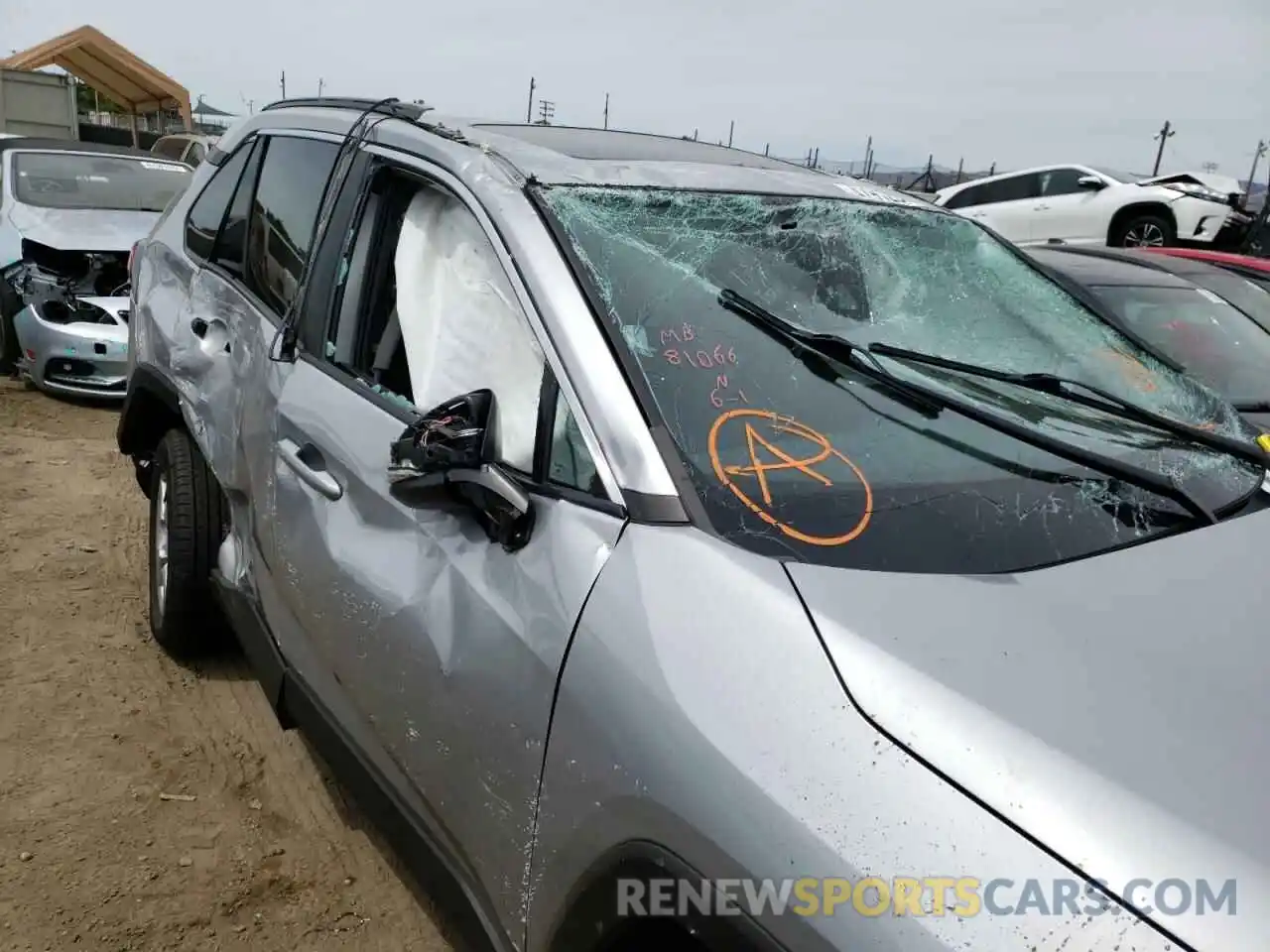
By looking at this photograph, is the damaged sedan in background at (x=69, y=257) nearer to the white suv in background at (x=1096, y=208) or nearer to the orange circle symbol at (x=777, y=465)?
the orange circle symbol at (x=777, y=465)

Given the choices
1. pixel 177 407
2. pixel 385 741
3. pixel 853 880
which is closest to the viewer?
pixel 853 880

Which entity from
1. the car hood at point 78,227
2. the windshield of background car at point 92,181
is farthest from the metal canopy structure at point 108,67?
the car hood at point 78,227

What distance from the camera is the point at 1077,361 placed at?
2.28 meters

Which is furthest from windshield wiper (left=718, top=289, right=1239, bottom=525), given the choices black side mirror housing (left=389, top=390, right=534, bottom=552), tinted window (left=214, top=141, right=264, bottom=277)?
tinted window (left=214, top=141, right=264, bottom=277)

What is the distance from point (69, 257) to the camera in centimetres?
706

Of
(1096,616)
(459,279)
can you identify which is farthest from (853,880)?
(459,279)

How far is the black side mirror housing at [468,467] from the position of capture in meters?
1.61

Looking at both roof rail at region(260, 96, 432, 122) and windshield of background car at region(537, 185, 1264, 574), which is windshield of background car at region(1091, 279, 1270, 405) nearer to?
windshield of background car at region(537, 185, 1264, 574)

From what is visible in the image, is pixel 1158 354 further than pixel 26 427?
No

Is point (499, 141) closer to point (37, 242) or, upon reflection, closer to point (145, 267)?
point (145, 267)

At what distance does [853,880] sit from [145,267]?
3.61 meters

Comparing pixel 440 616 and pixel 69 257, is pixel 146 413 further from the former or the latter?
pixel 69 257

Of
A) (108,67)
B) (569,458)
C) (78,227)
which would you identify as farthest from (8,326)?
(108,67)

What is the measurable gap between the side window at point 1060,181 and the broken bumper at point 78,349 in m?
11.5
